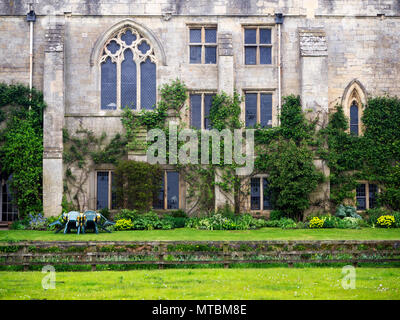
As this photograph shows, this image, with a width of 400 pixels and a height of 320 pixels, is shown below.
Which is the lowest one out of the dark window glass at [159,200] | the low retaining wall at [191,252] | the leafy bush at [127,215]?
the low retaining wall at [191,252]

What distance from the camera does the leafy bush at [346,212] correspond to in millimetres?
21609

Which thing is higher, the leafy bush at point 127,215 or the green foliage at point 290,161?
the green foliage at point 290,161

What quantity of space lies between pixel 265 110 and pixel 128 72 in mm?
6687

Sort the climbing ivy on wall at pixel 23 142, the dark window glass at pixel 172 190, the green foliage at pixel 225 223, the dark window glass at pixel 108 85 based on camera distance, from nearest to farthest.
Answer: the green foliage at pixel 225 223 → the climbing ivy on wall at pixel 23 142 → the dark window glass at pixel 172 190 → the dark window glass at pixel 108 85

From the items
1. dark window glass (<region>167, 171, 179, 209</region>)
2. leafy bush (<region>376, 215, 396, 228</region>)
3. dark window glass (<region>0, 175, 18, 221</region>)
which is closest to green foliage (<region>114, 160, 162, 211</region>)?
dark window glass (<region>167, 171, 179, 209</region>)

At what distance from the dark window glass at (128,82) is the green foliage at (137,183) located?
3.13 metres

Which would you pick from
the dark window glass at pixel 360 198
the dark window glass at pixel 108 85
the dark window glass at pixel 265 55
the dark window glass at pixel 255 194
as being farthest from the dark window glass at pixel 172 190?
the dark window glass at pixel 360 198

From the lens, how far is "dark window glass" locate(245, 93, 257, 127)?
23.1 m

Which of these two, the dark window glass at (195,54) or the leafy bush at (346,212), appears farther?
the dark window glass at (195,54)

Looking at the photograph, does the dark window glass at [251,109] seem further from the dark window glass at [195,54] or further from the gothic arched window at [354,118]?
the gothic arched window at [354,118]

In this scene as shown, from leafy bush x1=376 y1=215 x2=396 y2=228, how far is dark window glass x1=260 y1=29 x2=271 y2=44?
31.5 ft

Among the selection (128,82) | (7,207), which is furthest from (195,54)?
(7,207)

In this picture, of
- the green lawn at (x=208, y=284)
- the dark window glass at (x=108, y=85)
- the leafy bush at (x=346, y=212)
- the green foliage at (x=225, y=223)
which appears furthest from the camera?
the dark window glass at (x=108, y=85)

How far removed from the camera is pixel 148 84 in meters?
23.2
